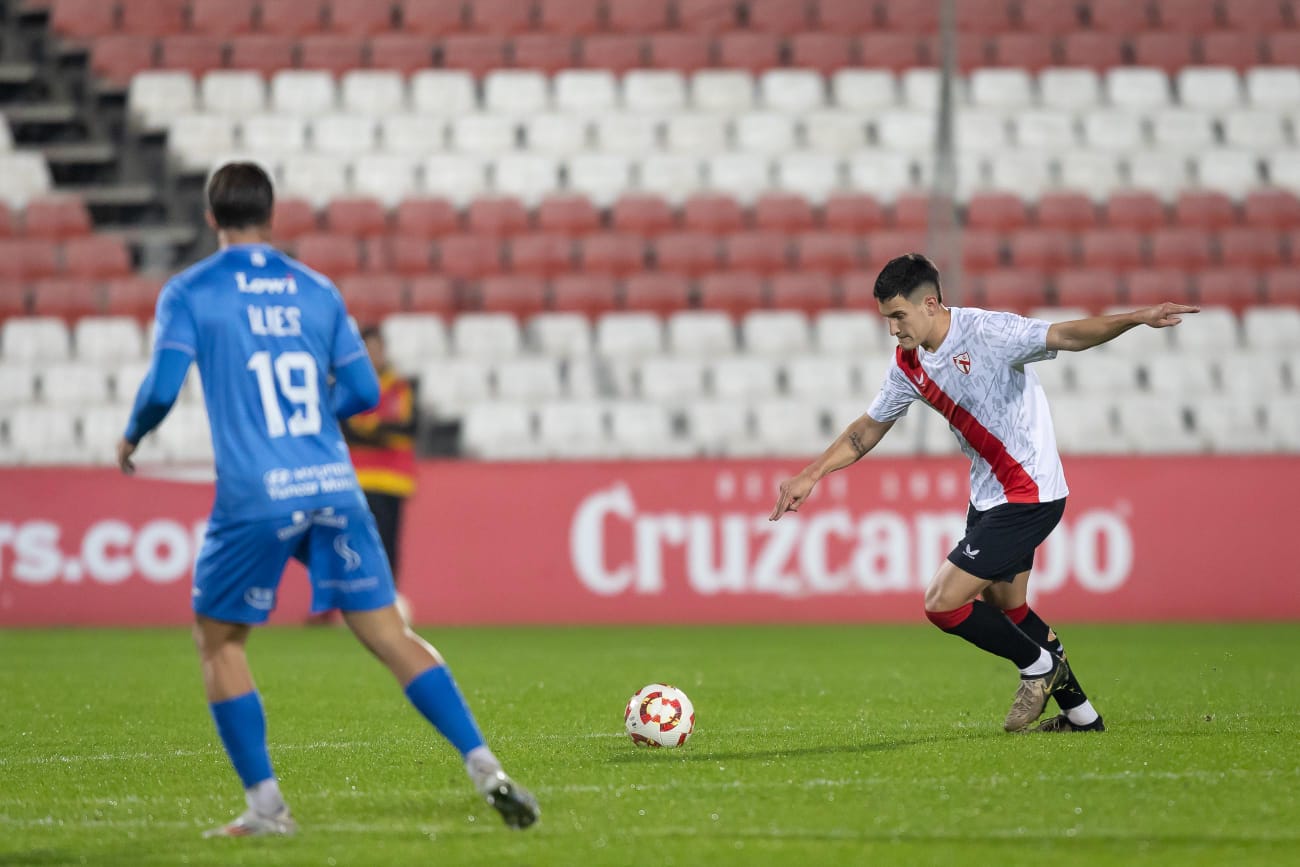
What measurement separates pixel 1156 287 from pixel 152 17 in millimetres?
12224

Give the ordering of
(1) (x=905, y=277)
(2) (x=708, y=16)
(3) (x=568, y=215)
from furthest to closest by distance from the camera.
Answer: (2) (x=708, y=16)
(3) (x=568, y=215)
(1) (x=905, y=277)

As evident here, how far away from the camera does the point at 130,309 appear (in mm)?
17203

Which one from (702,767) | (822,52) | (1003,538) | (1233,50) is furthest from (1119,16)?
(702,767)

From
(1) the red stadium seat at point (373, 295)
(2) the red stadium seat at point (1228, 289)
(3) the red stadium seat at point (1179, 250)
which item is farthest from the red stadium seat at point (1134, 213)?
(1) the red stadium seat at point (373, 295)

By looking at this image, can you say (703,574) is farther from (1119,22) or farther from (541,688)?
(1119,22)

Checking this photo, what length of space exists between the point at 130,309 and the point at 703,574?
7023mm

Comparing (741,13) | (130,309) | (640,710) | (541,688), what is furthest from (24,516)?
(741,13)

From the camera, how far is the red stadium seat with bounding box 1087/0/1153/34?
21.0 m

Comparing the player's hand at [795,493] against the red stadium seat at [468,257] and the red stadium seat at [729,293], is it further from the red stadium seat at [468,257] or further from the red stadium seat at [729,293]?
the red stadium seat at [468,257]

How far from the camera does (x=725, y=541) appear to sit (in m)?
14.0

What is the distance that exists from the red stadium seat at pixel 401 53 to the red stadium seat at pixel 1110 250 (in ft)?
26.3

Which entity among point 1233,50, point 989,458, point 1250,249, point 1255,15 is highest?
point 1255,15

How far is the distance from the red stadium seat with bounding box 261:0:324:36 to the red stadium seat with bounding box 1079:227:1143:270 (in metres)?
9.59

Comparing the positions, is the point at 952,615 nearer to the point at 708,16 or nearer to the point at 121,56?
the point at 708,16
